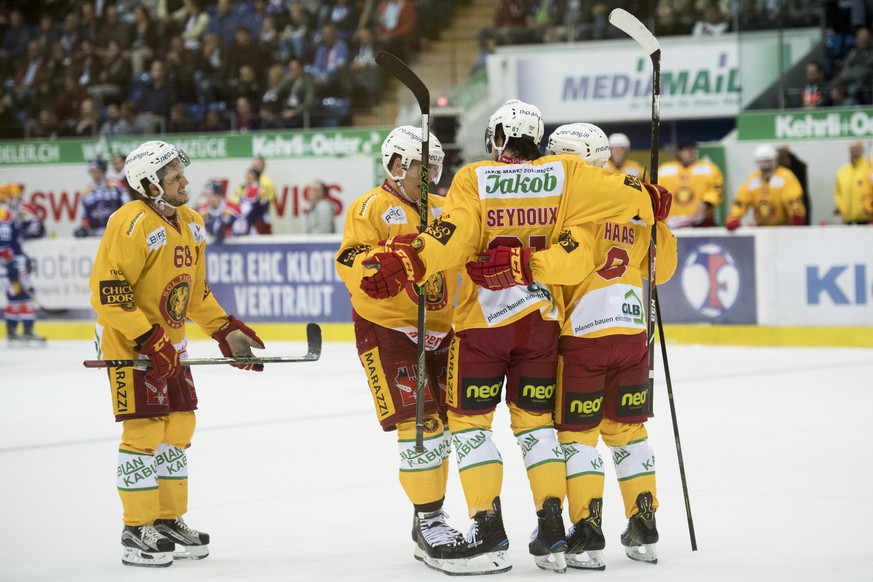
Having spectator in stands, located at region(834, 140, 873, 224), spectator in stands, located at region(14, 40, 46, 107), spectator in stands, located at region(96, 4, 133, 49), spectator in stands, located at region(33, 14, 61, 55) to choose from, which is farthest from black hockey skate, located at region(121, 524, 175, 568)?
spectator in stands, located at region(33, 14, 61, 55)

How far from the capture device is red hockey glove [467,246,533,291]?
4941mm

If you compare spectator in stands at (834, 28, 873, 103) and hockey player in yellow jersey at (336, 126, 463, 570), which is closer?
hockey player in yellow jersey at (336, 126, 463, 570)

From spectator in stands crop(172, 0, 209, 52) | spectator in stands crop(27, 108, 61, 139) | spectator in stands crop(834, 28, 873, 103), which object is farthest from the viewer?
spectator in stands crop(172, 0, 209, 52)

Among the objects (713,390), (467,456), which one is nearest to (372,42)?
(713,390)

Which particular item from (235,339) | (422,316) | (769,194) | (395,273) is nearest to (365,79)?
(769,194)

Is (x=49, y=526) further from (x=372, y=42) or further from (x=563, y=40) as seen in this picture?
(x=372, y=42)

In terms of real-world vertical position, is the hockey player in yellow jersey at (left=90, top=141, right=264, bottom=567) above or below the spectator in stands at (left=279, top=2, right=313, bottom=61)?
below

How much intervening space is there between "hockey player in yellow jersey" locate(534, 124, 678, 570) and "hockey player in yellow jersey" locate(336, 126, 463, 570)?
0.49m

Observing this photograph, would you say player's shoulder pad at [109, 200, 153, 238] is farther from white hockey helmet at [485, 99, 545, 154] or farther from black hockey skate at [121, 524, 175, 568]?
white hockey helmet at [485, 99, 545, 154]

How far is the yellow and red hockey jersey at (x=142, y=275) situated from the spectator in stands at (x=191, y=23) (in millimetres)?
16082

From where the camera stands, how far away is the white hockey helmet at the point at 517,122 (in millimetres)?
5160

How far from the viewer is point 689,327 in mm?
13156

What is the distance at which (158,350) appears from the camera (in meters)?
5.27

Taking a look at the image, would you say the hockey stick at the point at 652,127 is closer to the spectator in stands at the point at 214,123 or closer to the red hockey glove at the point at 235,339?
the red hockey glove at the point at 235,339
